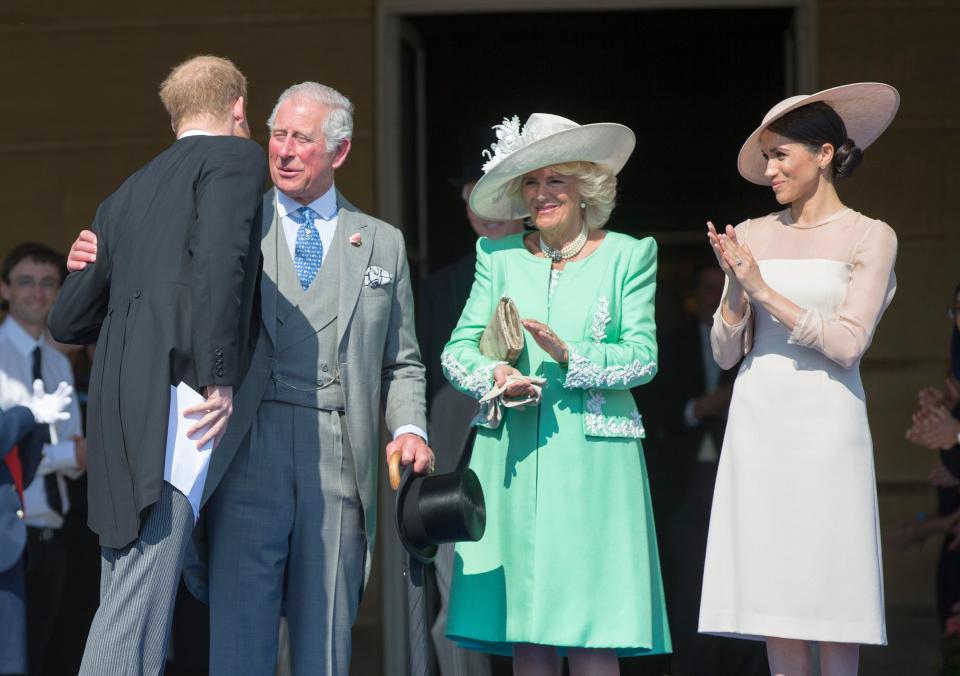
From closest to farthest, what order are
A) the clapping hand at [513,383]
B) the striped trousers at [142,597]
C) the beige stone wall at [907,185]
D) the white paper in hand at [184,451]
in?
the striped trousers at [142,597], the white paper in hand at [184,451], the clapping hand at [513,383], the beige stone wall at [907,185]

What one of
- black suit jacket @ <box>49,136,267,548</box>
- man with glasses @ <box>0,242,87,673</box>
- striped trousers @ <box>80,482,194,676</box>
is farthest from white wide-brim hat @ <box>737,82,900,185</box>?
man with glasses @ <box>0,242,87,673</box>

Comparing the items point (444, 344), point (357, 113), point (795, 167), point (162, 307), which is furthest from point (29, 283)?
point (795, 167)

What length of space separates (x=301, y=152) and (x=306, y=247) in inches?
10.5

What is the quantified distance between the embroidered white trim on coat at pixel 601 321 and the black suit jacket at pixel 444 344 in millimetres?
1184

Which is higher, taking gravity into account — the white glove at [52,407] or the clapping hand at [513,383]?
the clapping hand at [513,383]

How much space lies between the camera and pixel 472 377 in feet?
13.6

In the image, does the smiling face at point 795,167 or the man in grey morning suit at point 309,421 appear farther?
the smiling face at point 795,167

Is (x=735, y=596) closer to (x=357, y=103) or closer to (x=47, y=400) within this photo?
(x=47, y=400)

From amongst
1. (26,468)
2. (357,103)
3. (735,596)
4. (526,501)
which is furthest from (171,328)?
(357,103)

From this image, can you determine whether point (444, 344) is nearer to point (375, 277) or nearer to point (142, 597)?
point (375, 277)

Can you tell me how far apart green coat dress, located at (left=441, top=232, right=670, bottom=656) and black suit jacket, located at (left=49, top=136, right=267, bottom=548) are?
2.63 feet

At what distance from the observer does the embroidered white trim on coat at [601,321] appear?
13.9ft

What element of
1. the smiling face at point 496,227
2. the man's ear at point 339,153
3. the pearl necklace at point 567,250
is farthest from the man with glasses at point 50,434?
the pearl necklace at point 567,250

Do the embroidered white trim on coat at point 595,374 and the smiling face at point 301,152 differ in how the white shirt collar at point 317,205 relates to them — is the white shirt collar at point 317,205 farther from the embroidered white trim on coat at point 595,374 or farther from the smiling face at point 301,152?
the embroidered white trim on coat at point 595,374
